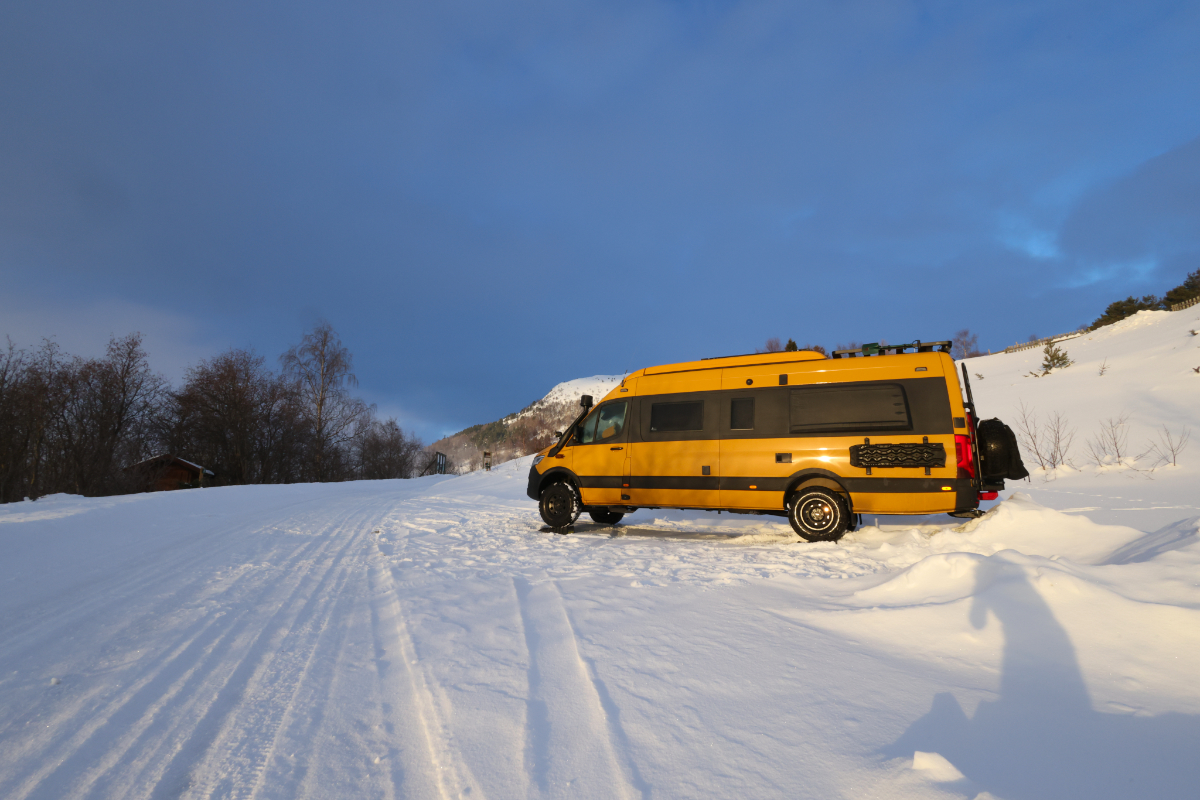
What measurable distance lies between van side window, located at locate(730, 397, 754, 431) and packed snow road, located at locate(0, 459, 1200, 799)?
269 cm

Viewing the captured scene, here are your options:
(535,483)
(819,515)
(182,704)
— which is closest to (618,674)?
(182,704)

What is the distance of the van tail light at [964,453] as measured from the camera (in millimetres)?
6512

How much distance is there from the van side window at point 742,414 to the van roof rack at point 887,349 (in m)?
1.40

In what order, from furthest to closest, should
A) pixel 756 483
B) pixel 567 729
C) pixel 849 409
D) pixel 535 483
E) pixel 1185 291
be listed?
pixel 1185 291, pixel 535 483, pixel 756 483, pixel 849 409, pixel 567 729

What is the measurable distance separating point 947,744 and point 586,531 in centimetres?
701

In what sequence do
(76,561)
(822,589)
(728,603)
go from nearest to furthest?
(728,603)
(822,589)
(76,561)

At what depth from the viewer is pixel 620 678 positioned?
2.88 metres

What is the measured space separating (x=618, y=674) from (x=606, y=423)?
5.96 meters

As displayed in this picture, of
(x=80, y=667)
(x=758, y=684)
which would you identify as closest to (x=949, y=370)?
(x=758, y=684)

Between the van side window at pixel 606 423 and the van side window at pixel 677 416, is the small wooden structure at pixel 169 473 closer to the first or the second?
the van side window at pixel 606 423

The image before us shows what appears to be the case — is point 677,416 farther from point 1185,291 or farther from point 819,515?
point 1185,291

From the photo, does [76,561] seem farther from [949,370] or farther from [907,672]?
[949,370]

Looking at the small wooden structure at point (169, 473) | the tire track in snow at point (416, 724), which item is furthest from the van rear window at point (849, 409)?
the small wooden structure at point (169, 473)

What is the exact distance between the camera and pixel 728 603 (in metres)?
4.18
